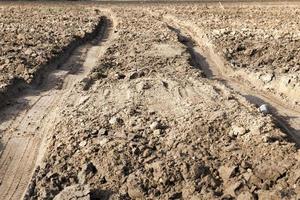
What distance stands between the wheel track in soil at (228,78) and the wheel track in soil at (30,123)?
3.96m

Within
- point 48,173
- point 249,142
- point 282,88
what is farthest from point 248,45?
point 48,173

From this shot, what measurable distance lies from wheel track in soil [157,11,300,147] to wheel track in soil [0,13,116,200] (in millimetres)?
3963

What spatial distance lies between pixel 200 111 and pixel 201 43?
1027 cm

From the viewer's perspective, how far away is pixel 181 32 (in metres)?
24.8

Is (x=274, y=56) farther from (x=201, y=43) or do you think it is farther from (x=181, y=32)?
(x=181, y=32)

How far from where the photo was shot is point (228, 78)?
16.8 meters

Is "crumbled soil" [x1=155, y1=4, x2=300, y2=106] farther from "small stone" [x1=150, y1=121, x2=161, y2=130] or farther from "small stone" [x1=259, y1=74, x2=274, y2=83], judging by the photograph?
"small stone" [x1=150, y1=121, x2=161, y2=130]

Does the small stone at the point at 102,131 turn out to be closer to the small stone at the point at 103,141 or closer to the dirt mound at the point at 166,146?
the dirt mound at the point at 166,146

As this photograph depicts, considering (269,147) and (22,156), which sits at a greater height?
(269,147)

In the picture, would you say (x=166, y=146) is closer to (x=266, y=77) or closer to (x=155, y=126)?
(x=155, y=126)

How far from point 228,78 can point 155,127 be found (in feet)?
20.1

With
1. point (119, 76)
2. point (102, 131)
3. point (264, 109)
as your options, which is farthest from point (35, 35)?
point (264, 109)

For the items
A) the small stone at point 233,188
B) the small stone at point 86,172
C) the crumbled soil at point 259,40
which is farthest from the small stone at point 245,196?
the crumbled soil at point 259,40

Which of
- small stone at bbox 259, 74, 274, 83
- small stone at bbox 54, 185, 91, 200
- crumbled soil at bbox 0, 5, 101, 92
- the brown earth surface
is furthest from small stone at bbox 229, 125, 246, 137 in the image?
crumbled soil at bbox 0, 5, 101, 92
